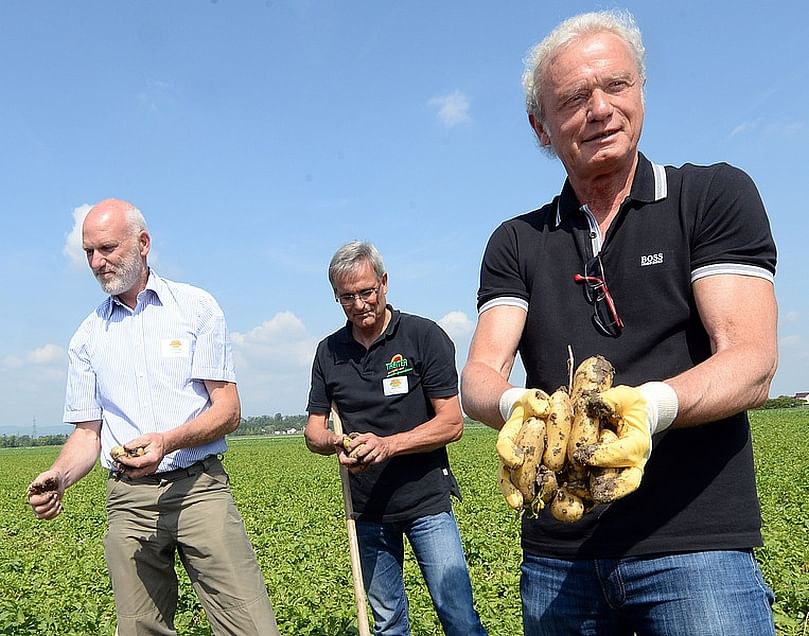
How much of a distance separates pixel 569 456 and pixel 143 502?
3.01 meters

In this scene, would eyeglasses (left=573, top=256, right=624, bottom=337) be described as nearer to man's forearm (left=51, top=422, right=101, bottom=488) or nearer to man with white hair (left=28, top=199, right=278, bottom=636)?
man with white hair (left=28, top=199, right=278, bottom=636)

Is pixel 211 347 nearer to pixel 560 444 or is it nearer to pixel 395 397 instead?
pixel 395 397

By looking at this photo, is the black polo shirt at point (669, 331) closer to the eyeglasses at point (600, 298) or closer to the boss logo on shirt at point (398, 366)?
the eyeglasses at point (600, 298)


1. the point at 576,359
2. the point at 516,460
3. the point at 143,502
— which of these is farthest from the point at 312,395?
the point at 516,460

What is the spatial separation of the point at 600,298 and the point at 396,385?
2382 mm

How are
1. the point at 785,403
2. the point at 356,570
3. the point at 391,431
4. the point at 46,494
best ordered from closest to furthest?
the point at 46,494 → the point at 356,570 → the point at 391,431 → the point at 785,403

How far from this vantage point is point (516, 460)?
1679mm

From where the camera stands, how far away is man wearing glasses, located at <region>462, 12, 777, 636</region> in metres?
1.86

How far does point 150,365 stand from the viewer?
4.14 meters

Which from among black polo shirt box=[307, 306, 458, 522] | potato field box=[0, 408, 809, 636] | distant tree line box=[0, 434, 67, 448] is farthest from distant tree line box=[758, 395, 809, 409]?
distant tree line box=[0, 434, 67, 448]

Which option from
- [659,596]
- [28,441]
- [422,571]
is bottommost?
[422,571]

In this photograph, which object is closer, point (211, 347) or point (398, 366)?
point (211, 347)

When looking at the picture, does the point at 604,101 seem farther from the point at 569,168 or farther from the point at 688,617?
the point at 688,617

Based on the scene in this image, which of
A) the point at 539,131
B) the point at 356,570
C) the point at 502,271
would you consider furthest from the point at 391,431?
the point at 539,131
